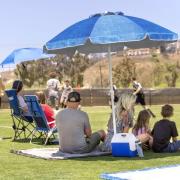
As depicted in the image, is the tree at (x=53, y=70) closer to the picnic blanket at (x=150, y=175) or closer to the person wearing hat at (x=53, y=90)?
the person wearing hat at (x=53, y=90)

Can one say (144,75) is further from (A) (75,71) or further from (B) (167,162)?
(B) (167,162)

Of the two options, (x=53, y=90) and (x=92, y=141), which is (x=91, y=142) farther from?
(x=53, y=90)

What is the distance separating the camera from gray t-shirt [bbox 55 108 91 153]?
30.1 feet

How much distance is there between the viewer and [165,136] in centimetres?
959

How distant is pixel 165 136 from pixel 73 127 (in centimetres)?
155

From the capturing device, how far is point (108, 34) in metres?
8.93

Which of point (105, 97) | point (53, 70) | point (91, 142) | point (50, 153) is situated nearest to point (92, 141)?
point (91, 142)

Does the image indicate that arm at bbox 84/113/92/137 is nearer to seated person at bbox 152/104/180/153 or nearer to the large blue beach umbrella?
the large blue beach umbrella

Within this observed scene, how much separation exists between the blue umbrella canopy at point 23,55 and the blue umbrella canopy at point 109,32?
6626mm

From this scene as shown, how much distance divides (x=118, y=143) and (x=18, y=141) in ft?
11.4

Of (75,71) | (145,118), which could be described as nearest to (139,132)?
(145,118)

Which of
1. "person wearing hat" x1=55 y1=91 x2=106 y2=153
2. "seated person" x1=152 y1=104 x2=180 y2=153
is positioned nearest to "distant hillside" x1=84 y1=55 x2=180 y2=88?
"seated person" x1=152 y1=104 x2=180 y2=153

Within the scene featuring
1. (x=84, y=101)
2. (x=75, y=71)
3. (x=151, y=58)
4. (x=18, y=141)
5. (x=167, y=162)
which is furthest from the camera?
(x=151, y=58)

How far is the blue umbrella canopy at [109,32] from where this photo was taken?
890 cm
